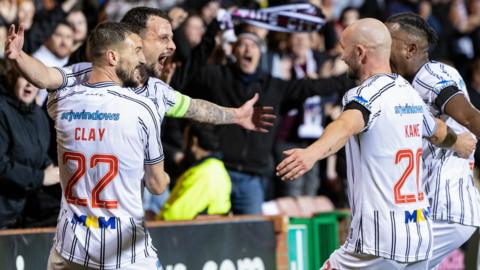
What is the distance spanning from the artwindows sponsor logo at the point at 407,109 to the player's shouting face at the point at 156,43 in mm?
1841

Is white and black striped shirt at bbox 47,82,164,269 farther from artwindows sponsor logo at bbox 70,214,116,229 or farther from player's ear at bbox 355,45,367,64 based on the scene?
player's ear at bbox 355,45,367,64

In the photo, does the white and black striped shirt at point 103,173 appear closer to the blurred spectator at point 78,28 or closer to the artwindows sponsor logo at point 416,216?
the artwindows sponsor logo at point 416,216

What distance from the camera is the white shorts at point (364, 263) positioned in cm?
642

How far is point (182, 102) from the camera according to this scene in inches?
289

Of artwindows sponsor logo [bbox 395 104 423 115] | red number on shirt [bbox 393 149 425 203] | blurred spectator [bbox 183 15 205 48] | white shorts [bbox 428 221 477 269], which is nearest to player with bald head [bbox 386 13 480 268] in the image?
white shorts [bbox 428 221 477 269]

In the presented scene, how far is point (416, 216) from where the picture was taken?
652cm

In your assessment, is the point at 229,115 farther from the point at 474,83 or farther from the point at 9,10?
the point at 474,83

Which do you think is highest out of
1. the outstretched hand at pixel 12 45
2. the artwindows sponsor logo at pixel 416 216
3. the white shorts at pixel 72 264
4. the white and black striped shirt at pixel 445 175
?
the outstretched hand at pixel 12 45

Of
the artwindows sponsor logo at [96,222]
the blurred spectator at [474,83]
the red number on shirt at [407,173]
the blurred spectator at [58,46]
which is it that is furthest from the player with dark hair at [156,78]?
the blurred spectator at [474,83]

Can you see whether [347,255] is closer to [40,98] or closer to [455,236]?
[455,236]

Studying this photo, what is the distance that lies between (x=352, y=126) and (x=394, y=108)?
44 centimetres

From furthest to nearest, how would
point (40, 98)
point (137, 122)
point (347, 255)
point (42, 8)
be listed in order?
point (42, 8), point (40, 98), point (347, 255), point (137, 122)

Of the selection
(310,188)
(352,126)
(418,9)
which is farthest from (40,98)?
(418,9)

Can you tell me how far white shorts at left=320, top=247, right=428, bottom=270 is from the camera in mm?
6418
